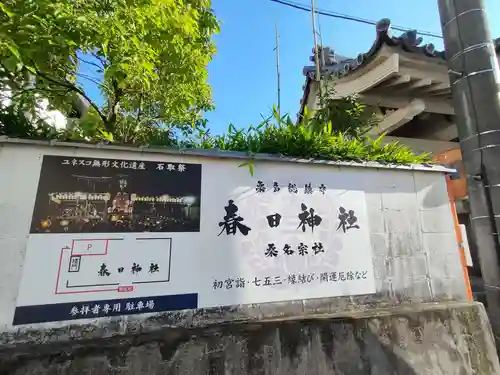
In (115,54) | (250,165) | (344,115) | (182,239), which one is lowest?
(182,239)

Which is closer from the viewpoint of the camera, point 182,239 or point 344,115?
point 182,239

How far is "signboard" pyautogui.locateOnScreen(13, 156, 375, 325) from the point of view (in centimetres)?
245

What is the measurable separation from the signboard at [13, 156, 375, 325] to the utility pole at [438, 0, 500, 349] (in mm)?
1196

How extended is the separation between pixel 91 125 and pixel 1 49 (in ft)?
3.34

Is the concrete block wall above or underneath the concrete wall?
underneath

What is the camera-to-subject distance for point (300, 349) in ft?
9.02

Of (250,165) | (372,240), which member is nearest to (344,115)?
(372,240)

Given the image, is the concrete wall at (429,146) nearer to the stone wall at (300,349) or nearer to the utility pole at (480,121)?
the utility pole at (480,121)

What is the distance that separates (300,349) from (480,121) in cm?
305

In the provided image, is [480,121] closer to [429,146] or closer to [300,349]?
[300,349]

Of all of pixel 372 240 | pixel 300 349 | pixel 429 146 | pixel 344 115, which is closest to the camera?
pixel 300 349

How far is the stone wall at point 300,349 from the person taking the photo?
2.28 meters

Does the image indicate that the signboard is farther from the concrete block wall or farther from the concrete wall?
the concrete wall

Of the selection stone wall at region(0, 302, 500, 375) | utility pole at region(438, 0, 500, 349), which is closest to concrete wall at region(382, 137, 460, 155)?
utility pole at region(438, 0, 500, 349)
